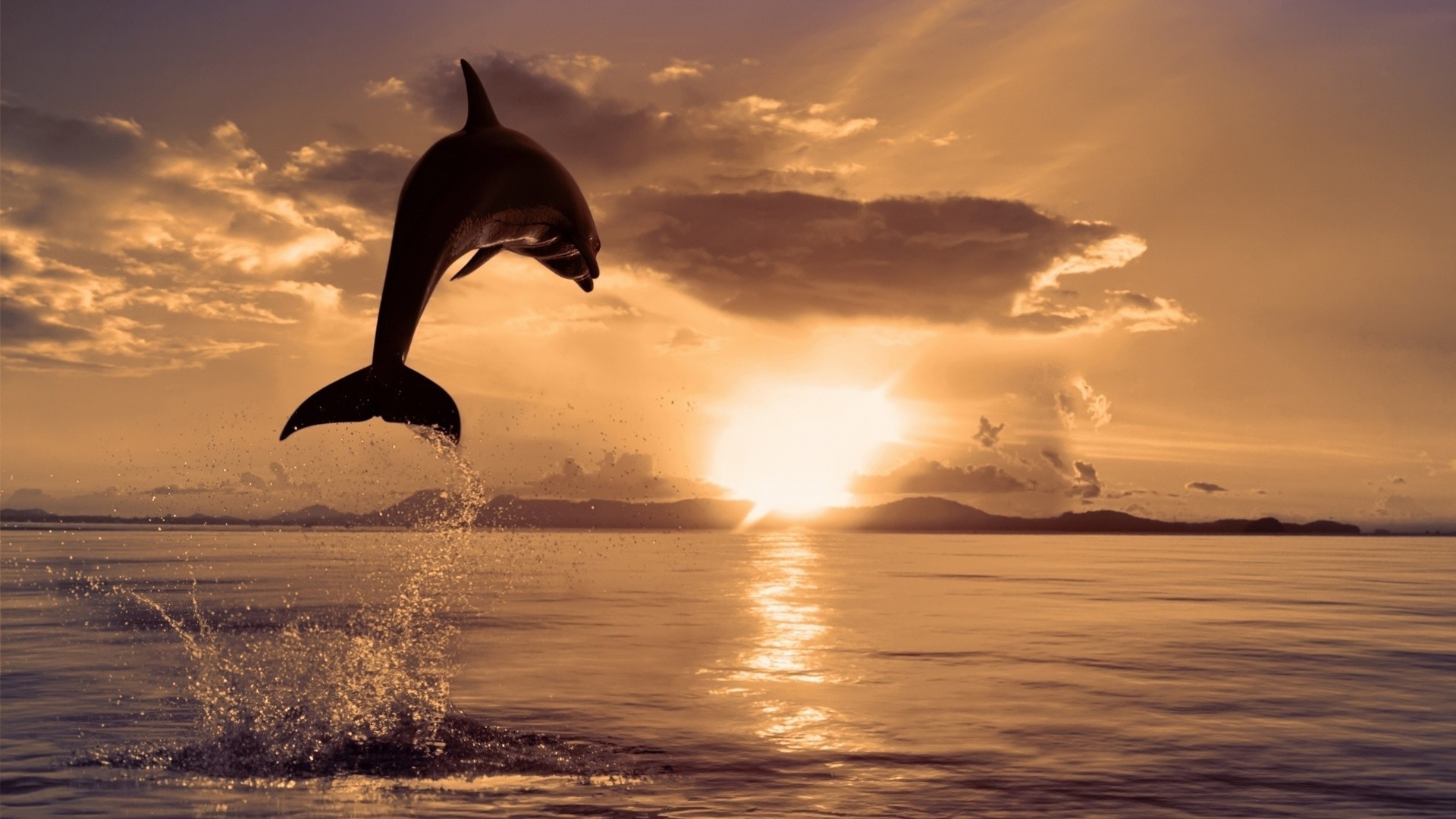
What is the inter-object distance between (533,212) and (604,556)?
78185 millimetres

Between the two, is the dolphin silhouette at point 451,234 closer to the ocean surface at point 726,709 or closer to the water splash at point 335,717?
the water splash at point 335,717

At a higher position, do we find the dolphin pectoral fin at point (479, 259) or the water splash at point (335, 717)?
the dolphin pectoral fin at point (479, 259)

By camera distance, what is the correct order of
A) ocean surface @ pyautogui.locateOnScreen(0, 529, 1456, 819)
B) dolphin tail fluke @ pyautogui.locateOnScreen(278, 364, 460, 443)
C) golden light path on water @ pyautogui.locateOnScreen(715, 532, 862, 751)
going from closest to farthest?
dolphin tail fluke @ pyautogui.locateOnScreen(278, 364, 460, 443) < ocean surface @ pyautogui.locateOnScreen(0, 529, 1456, 819) < golden light path on water @ pyautogui.locateOnScreen(715, 532, 862, 751)

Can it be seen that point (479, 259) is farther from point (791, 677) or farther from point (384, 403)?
point (791, 677)

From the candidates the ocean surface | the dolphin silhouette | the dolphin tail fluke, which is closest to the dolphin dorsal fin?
the dolphin silhouette

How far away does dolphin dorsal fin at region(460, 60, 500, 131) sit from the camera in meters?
13.3

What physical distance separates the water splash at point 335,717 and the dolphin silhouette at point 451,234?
69 cm

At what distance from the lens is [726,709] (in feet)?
52.9

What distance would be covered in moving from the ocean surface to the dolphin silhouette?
3811 mm

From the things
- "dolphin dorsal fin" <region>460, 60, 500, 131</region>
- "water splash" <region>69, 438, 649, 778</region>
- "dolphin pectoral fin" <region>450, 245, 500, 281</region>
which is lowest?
"water splash" <region>69, 438, 649, 778</region>

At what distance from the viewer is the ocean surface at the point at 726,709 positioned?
1137 cm

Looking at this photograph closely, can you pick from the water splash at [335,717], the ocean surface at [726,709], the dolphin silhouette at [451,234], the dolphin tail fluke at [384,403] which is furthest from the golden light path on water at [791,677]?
the dolphin silhouette at [451,234]

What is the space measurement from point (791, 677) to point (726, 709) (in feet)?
11.0

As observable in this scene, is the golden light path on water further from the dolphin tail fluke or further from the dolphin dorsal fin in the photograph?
the dolphin dorsal fin
